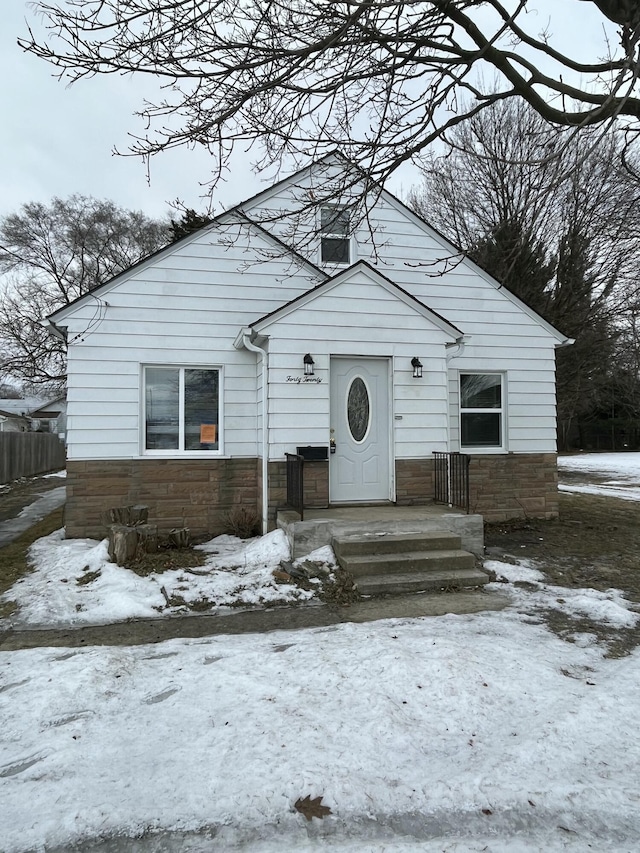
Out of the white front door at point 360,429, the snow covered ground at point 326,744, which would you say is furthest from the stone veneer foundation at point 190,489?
the snow covered ground at point 326,744

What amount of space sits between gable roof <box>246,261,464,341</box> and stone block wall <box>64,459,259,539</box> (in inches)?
92.9

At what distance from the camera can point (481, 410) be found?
9.81m

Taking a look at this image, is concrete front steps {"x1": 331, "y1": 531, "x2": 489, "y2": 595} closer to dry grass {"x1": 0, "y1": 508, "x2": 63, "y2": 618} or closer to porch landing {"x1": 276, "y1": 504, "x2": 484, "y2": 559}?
porch landing {"x1": 276, "y1": 504, "x2": 484, "y2": 559}

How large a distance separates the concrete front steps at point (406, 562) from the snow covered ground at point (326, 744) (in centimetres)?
128

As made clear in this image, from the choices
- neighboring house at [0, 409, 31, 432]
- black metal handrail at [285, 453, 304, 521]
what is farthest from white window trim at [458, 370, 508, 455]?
neighboring house at [0, 409, 31, 432]

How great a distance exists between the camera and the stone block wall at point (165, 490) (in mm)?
8133

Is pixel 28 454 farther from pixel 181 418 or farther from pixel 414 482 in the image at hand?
pixel 414 482

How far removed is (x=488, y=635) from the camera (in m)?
4.34

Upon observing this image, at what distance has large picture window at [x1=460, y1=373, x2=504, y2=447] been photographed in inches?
384

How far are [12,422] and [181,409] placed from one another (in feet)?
132

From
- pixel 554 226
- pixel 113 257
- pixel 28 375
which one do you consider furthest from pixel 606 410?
pixel 28 375

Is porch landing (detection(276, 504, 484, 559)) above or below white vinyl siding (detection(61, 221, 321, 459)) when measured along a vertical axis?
below

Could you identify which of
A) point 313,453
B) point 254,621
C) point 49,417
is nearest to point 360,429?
point 313,453

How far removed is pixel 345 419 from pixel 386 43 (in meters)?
4.65
